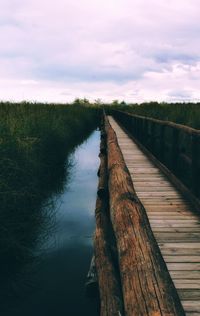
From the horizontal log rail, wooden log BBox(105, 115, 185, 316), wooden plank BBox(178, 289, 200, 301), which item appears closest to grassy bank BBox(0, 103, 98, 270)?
the horizontal log rail

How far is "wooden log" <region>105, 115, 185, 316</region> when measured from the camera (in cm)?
204

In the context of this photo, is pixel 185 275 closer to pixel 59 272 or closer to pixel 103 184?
pixel 59 272

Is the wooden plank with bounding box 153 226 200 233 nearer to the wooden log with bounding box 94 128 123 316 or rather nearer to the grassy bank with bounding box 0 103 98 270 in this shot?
the wooden log with bounding box 94 128 123 316

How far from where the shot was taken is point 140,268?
98.2 inches

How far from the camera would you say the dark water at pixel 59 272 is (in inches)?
183

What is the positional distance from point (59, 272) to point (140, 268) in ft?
11.1

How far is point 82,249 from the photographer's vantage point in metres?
6.62

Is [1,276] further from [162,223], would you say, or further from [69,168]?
[69,168]

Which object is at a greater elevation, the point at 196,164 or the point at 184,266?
the point at 196,164

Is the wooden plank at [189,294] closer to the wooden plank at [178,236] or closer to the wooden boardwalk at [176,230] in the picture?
the wooden boardwalk at [176,230]

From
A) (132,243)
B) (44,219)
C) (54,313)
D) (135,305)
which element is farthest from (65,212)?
(135,305)

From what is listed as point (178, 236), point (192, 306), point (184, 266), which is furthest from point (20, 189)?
point (192, 306)

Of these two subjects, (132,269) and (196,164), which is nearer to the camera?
(132,269)

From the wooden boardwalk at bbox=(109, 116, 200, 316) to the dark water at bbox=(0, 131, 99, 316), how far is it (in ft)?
4.11
